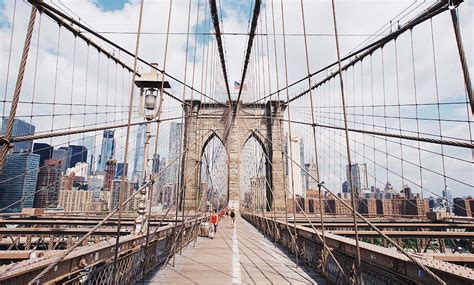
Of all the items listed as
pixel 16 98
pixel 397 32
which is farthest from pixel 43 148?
pixel 397 32

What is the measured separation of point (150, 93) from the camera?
6125 mm

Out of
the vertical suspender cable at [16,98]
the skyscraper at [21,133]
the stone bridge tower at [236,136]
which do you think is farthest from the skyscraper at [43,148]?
the stone bridge tower at [236,136]

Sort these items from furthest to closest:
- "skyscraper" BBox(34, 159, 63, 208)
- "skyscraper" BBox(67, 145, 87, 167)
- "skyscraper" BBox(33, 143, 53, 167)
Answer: "skyscraper" BBox(67, 145, 87, 167) → "skyscraper" BBox(34, 159, 63, 208) → "skyscraper" BBox(33, 143, 53, 167)

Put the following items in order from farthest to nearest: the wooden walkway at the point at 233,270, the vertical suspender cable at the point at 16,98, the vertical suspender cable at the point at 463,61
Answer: the wooden walkway at the point at 233,270, the vertical suspender cable at the point at 463,61, the vertical suspender cable at the point at 16,98

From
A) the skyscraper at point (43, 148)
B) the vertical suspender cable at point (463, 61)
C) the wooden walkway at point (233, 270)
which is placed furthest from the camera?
the skyscraper at point (43, 148)

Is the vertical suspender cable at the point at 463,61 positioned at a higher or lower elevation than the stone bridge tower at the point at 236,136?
lower

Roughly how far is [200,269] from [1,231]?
21.3ft

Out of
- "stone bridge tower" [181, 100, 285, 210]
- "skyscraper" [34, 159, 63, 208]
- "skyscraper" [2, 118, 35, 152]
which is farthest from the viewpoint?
"stone bridge tower" [181, 100, 285, 210]

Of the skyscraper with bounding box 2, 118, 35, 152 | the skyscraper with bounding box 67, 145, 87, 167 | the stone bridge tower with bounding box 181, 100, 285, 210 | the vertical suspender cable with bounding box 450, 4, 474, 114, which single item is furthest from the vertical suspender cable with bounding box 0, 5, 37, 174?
the stone bridge tower with bounding box 181, 100, 285, 210

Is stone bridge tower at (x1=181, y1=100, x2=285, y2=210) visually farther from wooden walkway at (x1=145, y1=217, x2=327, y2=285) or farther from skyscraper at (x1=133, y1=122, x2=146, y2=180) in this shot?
wooden walkway at (x1=145, y1=217, x2=327, y2=285)

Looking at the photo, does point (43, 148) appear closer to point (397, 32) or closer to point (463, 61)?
point (463, 61)

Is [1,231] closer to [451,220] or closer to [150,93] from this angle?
[150,93]

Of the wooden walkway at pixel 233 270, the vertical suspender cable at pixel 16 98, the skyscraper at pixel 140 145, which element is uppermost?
the skyscraper at pixel 140 145

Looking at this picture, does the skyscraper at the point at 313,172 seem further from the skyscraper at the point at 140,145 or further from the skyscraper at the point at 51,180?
the skyscraper at the point at 51,180
